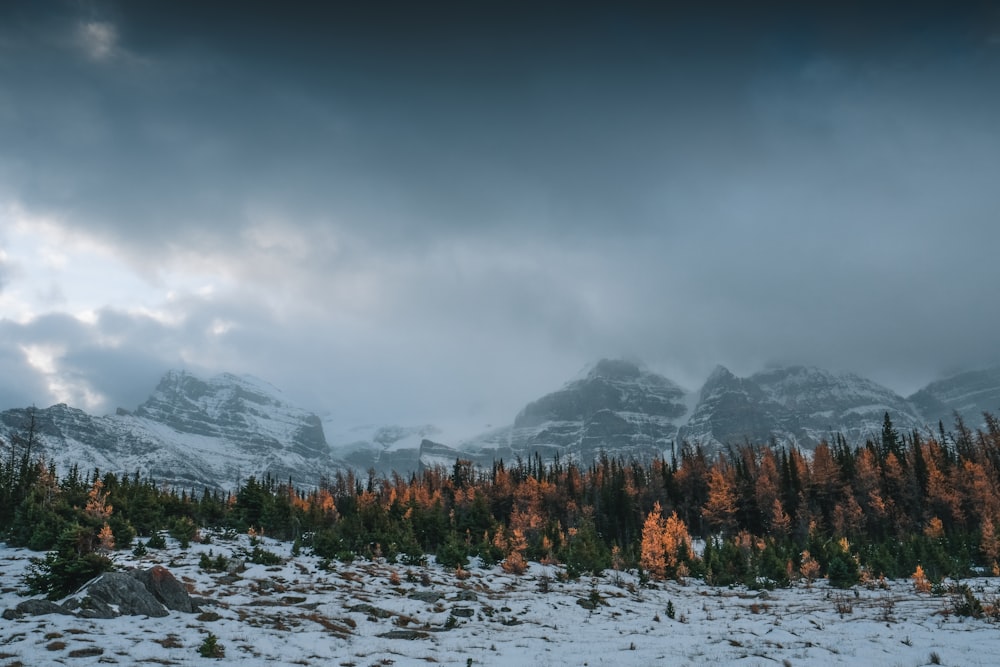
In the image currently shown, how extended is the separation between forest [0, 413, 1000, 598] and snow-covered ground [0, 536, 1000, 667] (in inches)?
155

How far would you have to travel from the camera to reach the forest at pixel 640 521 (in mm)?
45969


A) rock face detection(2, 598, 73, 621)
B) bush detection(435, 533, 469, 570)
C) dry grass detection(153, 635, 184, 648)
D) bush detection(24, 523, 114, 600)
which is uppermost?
bush detection(24, 523, 114, 600)

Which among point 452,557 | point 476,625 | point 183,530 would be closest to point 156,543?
point 183,530

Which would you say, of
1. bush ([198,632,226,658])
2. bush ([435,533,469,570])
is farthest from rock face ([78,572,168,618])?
bush ([435,533,469,570])

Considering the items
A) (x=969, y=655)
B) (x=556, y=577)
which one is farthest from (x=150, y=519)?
(x=969, y=655)

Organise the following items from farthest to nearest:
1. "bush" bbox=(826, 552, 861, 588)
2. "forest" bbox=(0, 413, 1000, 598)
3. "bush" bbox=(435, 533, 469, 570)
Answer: "bush" bbox=(435, 533, 469, 570) < "forest" bbox=(0, 413, 1000, 598) < "bush" bbox=(826, 552, 861, 588)

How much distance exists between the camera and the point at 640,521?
101 metres

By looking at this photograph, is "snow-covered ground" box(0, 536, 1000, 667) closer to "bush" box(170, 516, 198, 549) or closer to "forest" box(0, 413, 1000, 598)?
"bush" box(170, 516, 198, 549)

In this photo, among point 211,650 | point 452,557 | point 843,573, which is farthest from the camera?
point 452,557

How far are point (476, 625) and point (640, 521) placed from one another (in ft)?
252

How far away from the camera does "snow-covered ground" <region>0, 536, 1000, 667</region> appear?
20.5 meters

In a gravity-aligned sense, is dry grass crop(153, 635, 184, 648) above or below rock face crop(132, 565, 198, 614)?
below

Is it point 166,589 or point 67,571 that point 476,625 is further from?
Result: point 67,571

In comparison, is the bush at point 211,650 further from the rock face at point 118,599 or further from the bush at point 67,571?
the bush at point 67,571
